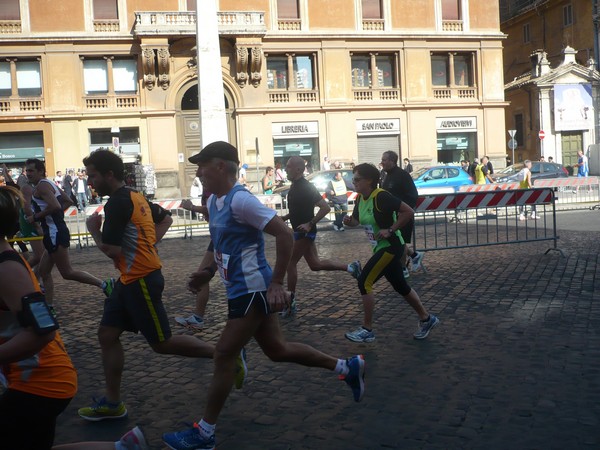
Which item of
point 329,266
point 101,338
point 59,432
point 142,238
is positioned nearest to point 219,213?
point 142,238

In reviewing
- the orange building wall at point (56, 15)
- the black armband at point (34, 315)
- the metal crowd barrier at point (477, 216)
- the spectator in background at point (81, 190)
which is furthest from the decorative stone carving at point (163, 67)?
the black armband at point (34, 315)

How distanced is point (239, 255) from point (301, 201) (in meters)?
4.05

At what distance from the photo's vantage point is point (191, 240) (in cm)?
1980

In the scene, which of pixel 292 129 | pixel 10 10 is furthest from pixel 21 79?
pixel 292 129

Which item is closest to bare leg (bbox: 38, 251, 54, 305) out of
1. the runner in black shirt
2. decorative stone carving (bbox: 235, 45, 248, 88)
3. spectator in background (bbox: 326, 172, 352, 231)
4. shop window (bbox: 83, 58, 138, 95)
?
the runner in black shirt

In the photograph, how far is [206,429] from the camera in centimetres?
433

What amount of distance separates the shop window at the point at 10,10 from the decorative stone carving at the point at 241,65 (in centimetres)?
1023

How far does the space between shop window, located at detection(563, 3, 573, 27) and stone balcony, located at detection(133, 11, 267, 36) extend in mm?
22061

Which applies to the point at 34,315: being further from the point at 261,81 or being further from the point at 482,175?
the point at 261,81

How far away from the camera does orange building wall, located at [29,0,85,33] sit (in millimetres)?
35031

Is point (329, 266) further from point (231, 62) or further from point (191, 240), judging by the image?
point (231, 62)

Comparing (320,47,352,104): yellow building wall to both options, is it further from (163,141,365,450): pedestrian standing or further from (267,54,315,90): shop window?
(163,141,365,450): pedestrian standing

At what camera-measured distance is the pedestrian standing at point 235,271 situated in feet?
14.2

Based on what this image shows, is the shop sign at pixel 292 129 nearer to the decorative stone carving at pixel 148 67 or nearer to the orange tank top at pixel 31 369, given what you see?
the decorative stone carving at pixel 148 67
